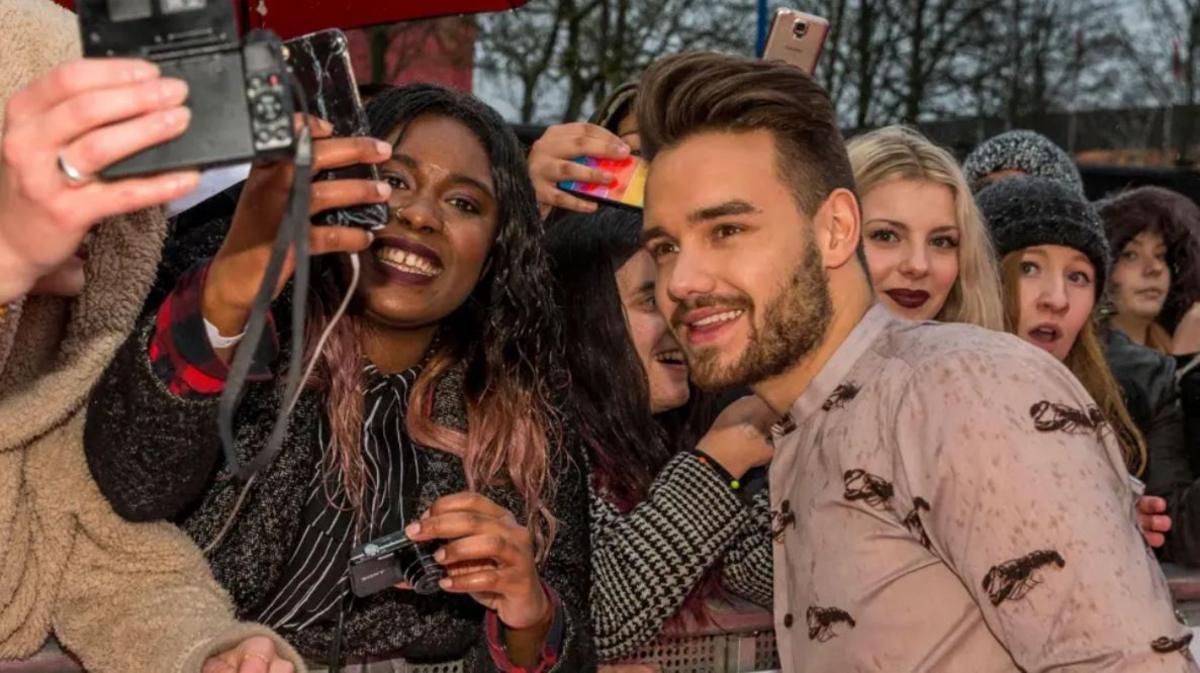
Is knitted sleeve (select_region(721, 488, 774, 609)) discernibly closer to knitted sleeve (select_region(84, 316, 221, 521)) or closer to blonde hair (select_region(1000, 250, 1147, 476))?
blonde hair (select_region(1000, 250, 1147, 476))

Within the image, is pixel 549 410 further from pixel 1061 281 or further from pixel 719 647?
pixel 1061 281

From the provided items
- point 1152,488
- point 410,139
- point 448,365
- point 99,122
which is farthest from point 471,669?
point 1152,488

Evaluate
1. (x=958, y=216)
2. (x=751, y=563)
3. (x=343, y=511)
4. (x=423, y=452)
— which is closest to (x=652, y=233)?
(x=423, y=452)

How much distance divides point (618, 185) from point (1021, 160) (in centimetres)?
223

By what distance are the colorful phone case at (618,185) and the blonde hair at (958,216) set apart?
31.6 inches

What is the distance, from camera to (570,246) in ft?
11.2

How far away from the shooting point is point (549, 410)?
283 centimetres

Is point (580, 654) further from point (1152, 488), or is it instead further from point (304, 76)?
point (1152, 488)

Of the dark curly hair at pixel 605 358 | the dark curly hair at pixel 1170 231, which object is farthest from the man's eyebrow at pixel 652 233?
the dark curly hair at pixel 1170 231

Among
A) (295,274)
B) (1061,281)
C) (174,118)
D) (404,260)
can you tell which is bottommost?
(1061,281)

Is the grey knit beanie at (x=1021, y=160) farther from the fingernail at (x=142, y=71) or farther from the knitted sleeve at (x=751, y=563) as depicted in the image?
the fingernail at (x=142, y=71)

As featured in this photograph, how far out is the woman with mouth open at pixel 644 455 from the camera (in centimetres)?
278

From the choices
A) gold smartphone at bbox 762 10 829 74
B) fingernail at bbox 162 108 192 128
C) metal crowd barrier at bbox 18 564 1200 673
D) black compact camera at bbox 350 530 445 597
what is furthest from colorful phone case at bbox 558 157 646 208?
fingernail at bbox 162 108 192 128

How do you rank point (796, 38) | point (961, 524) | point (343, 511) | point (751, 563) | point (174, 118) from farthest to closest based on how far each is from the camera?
point (796, 38) → point (751, 563) → point (343, 511) → point (961, 524) → point (174, 118)
